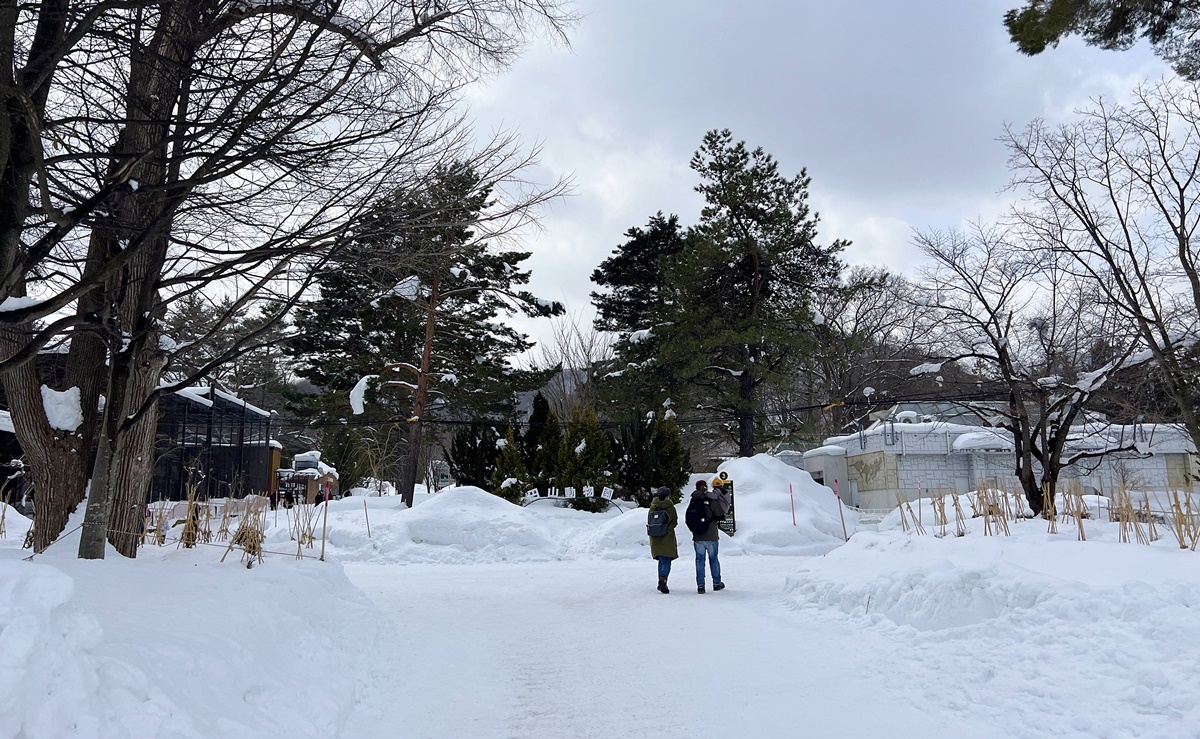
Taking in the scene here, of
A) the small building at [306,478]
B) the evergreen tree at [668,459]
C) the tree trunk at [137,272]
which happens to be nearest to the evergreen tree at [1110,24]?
the tree trunk at [137,272]

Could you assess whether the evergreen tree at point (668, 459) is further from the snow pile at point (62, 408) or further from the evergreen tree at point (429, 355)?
the snow pile at point (62, 408)

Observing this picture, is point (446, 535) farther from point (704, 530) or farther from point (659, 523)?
point (704, 530)

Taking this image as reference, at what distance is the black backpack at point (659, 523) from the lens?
11430 mm

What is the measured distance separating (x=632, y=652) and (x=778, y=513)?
14346 millimetres

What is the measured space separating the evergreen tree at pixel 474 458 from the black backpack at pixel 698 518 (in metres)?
15.8

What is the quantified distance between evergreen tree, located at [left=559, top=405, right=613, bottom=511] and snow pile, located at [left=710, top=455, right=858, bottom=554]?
→ 3.30 metres

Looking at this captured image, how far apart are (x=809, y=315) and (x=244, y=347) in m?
24.4

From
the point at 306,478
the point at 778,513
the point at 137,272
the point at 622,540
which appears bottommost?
the point at 622,540

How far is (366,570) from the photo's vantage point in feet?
50.8

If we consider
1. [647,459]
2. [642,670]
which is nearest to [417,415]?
[647,459]

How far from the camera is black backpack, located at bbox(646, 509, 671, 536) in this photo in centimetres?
1143

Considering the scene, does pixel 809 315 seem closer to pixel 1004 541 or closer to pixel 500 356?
pixel 500 356

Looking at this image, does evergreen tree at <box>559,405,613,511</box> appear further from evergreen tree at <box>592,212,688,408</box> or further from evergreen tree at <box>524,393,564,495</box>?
evergreen tree at <box>592,212,688,408</box>

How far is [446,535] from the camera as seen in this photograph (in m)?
18.6
